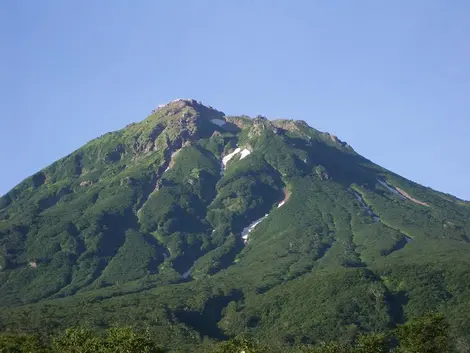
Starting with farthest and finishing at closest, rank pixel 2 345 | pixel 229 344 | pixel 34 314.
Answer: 1. pixel 34 314
2. pixel 2 345
3. pixel 229 344

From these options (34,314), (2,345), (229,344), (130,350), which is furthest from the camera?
(34,314)

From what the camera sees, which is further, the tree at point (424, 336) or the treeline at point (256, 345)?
the tree at point (424, 336)

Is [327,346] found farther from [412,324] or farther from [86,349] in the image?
[86,349]

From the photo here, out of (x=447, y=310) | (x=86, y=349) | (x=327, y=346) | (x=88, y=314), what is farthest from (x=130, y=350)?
(x=447, y=310)

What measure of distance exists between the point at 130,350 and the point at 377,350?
35.7 m

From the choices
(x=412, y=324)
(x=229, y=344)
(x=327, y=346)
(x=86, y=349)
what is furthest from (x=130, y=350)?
(x=412, y=324)

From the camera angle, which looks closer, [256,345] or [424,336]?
[424,336]

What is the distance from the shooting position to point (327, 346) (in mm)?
95562

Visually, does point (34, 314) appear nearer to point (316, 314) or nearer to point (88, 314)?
point (88, 314)

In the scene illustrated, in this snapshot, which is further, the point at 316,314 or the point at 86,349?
the point at 316,314

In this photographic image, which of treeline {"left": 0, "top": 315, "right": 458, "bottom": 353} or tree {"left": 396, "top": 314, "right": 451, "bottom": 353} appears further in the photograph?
tree {"left": 396, "top": 314, "right": 451, "bottom": 353}

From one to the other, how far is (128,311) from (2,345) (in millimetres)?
93761

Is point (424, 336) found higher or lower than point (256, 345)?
higher

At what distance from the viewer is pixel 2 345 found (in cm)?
10469
